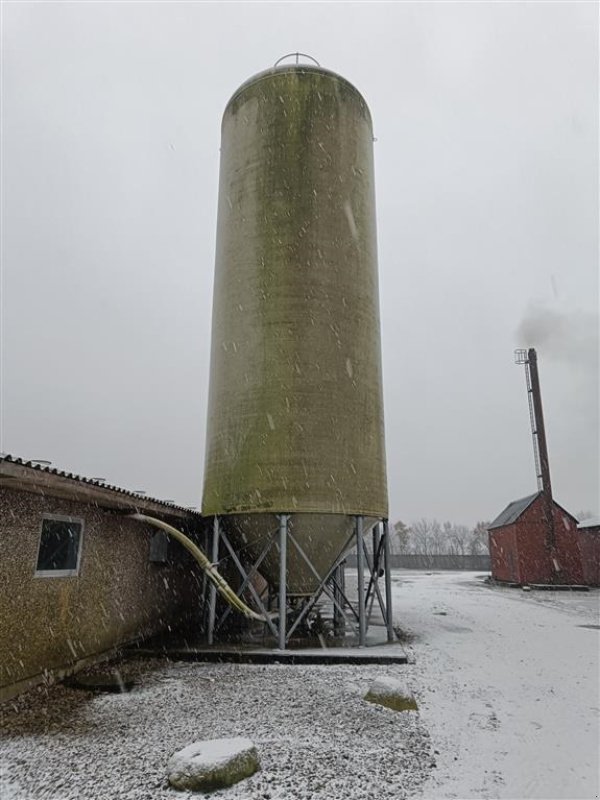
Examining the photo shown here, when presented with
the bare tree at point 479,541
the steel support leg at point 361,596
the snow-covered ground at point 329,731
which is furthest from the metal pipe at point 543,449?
the bare tree at point 479,541

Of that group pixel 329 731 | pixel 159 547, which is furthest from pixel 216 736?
pixel 159 547

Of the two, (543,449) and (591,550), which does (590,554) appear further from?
(543,449)

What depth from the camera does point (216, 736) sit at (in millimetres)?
5043

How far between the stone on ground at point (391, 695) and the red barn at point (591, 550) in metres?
22.9

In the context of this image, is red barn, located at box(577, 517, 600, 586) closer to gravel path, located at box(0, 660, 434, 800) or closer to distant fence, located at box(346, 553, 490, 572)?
gravel path, located at box(0, 660, 434, 800)

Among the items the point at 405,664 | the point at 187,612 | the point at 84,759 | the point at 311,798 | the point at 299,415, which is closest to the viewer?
the point at 311,798

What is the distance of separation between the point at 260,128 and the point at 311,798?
1064 centimetres

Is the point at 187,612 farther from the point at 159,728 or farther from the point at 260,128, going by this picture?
the point at 260,128

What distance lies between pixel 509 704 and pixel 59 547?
6068mm

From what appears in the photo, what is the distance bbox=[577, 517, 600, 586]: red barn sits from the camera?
25.7 meters

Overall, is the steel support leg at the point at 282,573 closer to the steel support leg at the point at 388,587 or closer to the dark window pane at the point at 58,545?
the steel support leg at the point at 388,587

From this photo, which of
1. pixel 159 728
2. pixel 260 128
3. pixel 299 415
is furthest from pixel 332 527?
pixel 260 128

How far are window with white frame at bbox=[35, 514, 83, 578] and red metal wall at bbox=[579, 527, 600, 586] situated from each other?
80.8ft

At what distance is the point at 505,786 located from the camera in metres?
4.20
